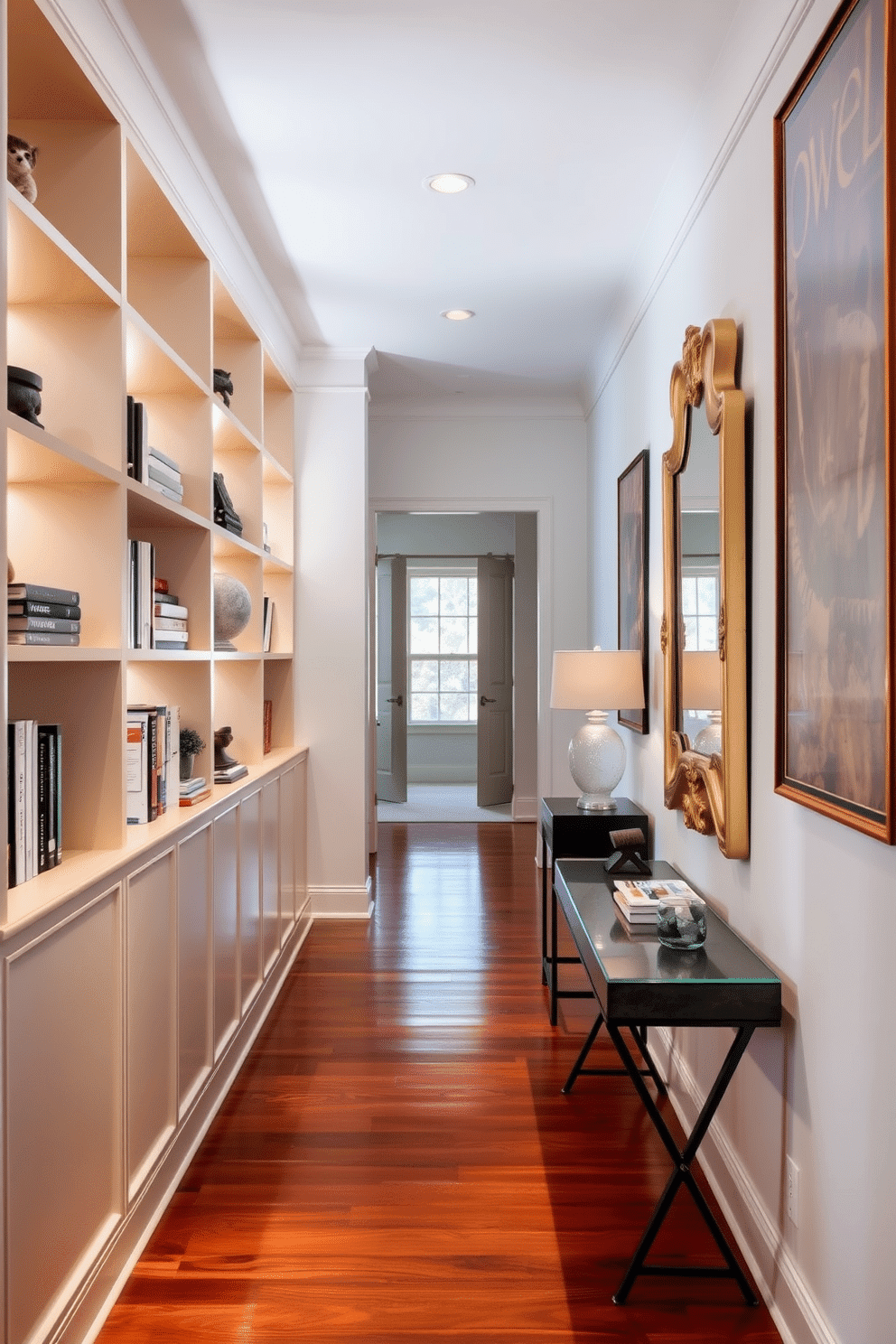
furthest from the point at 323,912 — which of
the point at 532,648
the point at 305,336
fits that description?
the point at 532,648

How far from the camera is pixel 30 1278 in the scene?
1.67m

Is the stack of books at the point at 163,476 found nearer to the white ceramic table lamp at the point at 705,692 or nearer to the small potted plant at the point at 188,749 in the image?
the small potted plant at the point at 188,749

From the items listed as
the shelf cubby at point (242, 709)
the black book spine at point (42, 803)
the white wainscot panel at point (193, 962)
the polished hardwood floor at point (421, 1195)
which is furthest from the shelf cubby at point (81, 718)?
the shelf cubby at point (242, 709)

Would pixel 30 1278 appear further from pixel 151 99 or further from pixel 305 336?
pixel 305 336

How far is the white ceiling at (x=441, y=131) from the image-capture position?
Answer: 93.9 inches

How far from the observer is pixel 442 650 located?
10.2 m

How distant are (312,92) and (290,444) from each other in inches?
94.7

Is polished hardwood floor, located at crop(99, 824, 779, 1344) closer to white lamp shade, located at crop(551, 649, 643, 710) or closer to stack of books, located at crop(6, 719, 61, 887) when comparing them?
stack of books, located at crop(6, 719, 61, 887)

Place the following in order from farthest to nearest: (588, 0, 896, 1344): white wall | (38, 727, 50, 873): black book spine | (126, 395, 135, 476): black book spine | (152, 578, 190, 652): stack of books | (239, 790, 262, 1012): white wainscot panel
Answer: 1. (239, 790, 262, 1012): white wainscot panel
2. (152, 578, 190, 652): stack of books
3. (126, 395, 135, 476): black book spine
4. (38, 727, 50, 873): black book spine
5. (588, 0, 896, 1344): white wall

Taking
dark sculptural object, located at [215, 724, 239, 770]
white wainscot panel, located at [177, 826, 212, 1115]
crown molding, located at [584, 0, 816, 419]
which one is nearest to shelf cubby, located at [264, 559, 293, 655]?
dark sculptural object, located at [215, 724, 239, 770]

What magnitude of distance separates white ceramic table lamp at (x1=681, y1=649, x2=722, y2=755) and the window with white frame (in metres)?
7.29

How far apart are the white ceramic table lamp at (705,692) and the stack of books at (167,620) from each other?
1449 millimetres

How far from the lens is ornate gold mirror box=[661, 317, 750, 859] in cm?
234

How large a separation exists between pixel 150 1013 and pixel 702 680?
5.27 feet
